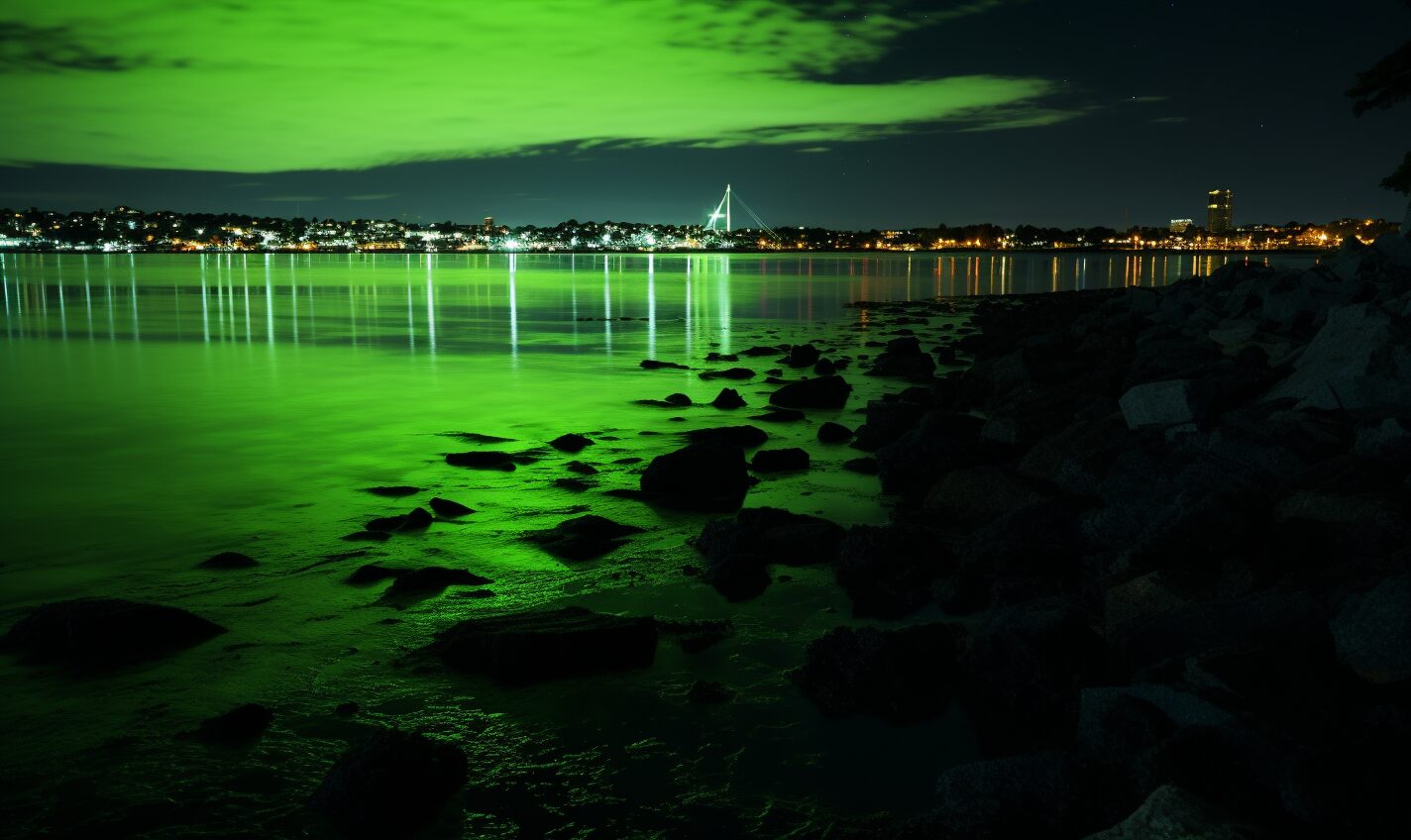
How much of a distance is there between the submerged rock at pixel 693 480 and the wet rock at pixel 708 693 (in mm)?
3803

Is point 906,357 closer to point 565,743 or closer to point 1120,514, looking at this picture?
point 1120,514

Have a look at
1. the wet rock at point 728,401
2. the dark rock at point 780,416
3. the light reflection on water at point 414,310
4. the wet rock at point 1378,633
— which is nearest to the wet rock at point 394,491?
the dark rock at point 780,416

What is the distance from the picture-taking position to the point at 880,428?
11633 millimetres

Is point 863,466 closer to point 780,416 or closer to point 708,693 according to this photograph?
point 780,416

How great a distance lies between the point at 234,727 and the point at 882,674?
10.7ft

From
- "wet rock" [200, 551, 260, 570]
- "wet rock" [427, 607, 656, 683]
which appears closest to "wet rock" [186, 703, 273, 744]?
"wet rock" [427, 607, 656, 683]

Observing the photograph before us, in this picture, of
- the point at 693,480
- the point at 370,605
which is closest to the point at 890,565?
the point at 693,480

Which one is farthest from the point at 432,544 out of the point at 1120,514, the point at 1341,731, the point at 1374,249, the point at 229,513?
the point at 1374,249

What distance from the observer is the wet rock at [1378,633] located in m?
3.89

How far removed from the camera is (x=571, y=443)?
39.9 ft

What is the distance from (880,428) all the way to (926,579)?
16.3ft

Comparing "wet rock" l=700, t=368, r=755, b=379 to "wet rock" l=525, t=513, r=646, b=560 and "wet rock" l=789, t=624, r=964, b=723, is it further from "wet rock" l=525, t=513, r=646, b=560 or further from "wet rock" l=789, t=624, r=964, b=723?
"wet rock" l=789, t=624, r=964, b=723

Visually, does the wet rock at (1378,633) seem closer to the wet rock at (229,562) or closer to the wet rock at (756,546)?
the wet rock at (756,546)

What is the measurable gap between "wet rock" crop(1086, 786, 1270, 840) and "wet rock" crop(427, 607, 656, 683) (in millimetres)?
3039
